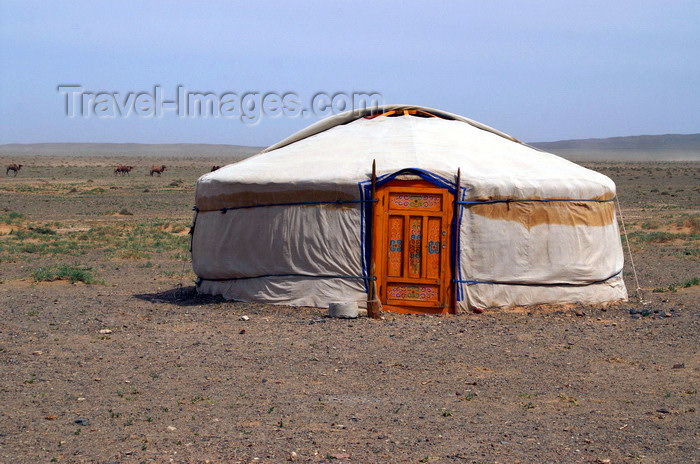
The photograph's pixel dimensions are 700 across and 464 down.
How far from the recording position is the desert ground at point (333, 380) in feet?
16.0

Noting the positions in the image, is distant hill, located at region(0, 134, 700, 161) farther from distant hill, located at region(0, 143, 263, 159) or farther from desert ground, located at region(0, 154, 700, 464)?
desert ground, located at region(0, 154, 700, 464)

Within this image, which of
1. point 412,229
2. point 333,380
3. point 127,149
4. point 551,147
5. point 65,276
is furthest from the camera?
point 551,147

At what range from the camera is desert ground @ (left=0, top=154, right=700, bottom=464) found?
16.0 ft

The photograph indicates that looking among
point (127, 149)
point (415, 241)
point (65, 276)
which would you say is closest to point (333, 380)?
point (415, 241)

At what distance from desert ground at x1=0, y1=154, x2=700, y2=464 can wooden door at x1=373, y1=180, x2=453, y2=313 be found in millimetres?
430

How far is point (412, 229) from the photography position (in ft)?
30.0

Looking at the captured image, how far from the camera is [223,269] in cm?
1005

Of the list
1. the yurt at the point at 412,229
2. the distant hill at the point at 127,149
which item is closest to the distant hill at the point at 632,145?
the distant hill at the point at 127,149

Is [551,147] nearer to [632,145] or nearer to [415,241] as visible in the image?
[632,145]

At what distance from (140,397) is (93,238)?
13896 mm

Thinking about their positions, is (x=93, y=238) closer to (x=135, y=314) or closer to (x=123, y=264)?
(x=123, y=264)

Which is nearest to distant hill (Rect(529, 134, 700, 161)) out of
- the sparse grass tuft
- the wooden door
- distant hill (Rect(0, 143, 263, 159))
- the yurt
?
distant hill (Rect(0, 143, 263, 159))

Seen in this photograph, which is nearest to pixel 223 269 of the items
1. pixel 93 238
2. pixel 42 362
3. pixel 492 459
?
pixel 42 362

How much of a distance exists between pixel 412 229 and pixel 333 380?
10.1 ft
